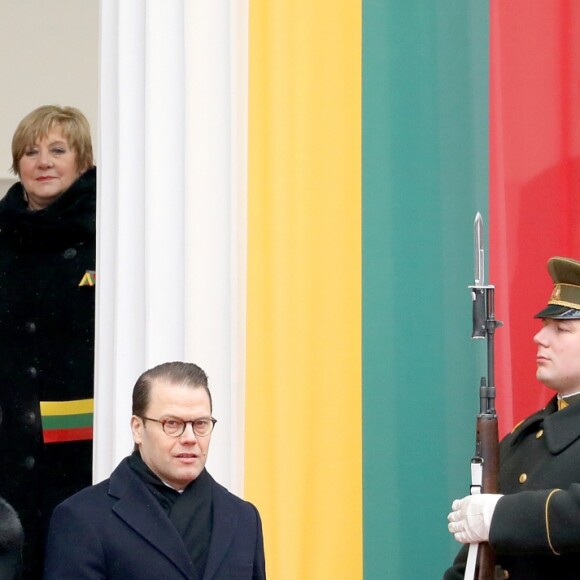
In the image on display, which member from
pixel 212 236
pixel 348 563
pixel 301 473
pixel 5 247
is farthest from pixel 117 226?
pixel 348 563

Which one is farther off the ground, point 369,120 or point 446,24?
point 446,24

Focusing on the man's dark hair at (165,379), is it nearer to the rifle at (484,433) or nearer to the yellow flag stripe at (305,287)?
the rifle at (484,433)

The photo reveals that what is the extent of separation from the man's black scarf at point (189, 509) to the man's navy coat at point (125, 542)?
2cm

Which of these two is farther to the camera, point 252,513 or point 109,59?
point 109,59

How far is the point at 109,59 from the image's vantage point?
372 centimetres

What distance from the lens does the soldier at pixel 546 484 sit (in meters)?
2.82

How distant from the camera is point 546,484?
9.64 feet

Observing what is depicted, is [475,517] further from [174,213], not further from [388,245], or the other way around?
[174,213]

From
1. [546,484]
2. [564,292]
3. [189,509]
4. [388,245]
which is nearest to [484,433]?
[546,484]

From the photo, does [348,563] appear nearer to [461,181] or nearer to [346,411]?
[346,411]

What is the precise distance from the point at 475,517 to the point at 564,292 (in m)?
0.56

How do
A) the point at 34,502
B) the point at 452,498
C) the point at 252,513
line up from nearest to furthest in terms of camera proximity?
the point at 252,513
the point at 452,498
the point at 34,502

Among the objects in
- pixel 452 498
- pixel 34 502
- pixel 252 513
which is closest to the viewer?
pixel 252 513

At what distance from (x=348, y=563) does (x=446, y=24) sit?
57.4 inches
